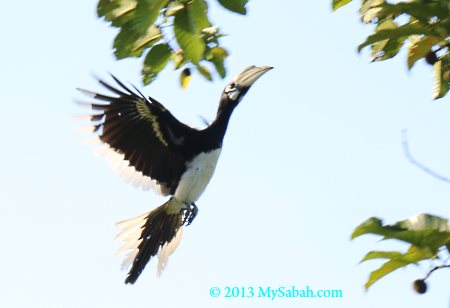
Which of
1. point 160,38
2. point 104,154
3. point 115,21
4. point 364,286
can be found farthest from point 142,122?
point 364,286

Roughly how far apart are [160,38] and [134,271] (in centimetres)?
175

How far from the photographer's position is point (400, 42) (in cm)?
296

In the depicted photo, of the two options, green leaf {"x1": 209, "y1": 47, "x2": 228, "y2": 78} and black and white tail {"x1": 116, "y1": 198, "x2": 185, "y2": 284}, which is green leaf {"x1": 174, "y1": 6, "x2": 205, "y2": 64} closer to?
green leaf {"x1": 209, "y1": 47, "x2": 228, "y2": 78}

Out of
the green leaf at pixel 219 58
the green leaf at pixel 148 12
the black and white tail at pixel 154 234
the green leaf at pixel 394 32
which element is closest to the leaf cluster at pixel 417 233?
the green leaf at pixel 394 32

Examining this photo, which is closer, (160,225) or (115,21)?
(115,21)

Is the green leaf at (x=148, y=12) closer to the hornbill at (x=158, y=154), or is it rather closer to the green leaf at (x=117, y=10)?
the green leaf at (x=117, y=10)

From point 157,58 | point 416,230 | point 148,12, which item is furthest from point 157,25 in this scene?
point 416,230

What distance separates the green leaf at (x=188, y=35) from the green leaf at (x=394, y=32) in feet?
1.43

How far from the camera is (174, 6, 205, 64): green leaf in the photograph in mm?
2268

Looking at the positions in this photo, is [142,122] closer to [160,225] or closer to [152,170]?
[152,170]

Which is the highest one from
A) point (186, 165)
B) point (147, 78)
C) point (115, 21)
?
point (115, 21)

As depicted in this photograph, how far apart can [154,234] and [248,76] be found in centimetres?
93

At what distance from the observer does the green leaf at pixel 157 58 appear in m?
2.81

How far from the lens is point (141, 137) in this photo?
4125 mm
